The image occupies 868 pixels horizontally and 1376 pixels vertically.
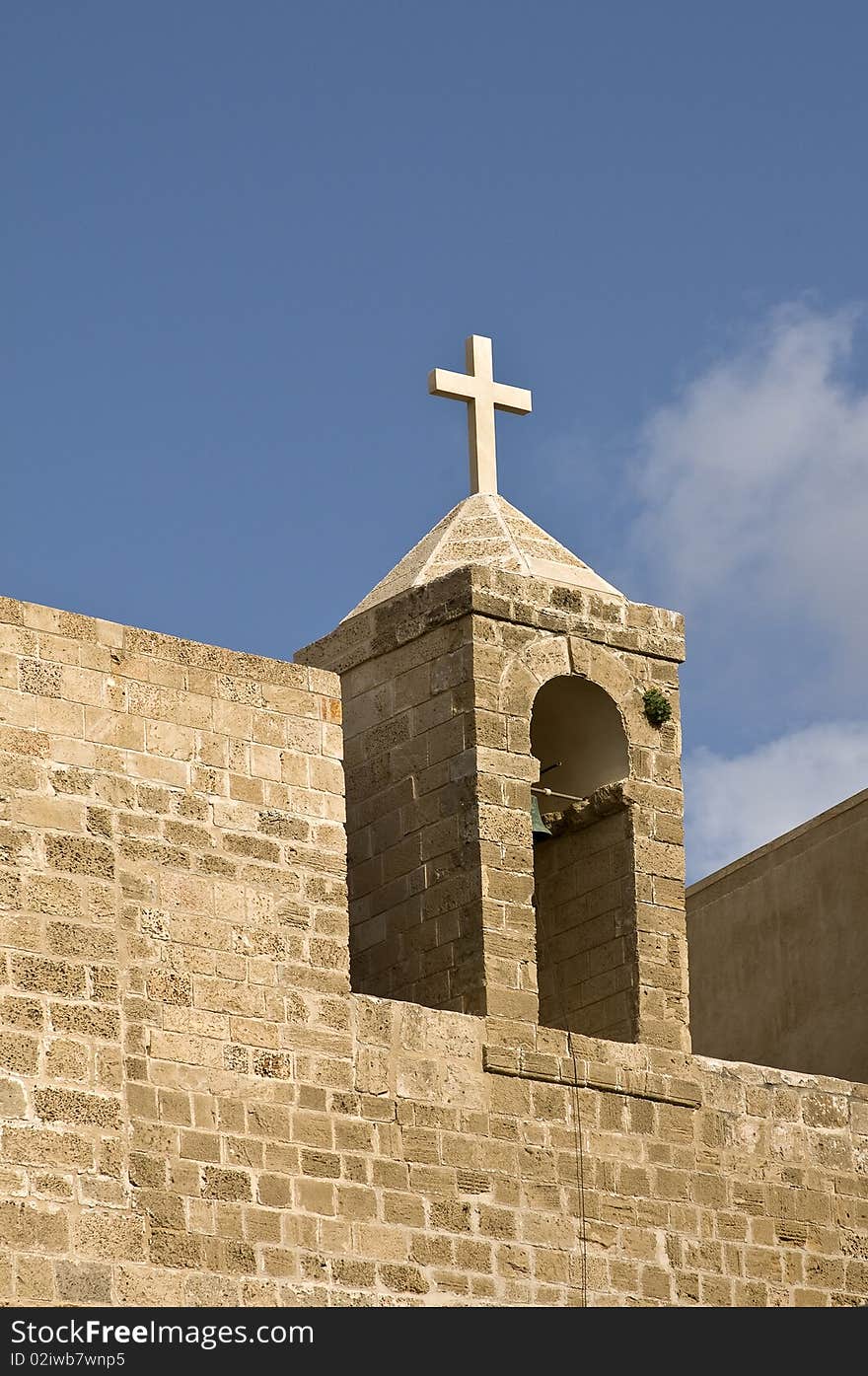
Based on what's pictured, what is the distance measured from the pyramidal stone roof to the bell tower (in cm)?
1

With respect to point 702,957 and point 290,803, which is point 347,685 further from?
point 702,957

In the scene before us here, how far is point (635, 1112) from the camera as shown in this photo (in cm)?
1437

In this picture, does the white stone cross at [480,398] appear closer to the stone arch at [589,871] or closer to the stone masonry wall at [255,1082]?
the stone arch at [589,871]

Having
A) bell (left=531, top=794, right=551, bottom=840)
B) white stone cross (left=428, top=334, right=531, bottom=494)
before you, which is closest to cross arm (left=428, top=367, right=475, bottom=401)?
white stone cross (left=428, top=334, right=531, bottom=494)

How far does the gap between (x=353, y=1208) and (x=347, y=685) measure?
3.17 m

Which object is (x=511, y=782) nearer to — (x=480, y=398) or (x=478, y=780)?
(x=478, y=780)

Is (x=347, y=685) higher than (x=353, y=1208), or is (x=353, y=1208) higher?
(x=347, y=685)

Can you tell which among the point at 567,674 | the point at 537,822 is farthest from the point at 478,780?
the point at 567,674

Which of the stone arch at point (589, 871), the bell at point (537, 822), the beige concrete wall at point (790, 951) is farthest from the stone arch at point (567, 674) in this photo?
the beige concrete wall at point (790, 951)

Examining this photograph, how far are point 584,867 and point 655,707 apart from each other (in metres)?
0.87

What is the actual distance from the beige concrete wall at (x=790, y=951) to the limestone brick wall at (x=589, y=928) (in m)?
3.07

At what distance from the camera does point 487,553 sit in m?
15.2

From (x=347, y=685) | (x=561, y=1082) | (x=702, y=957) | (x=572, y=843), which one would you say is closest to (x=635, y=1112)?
(x=561, y=1082)

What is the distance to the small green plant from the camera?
1520 cm
